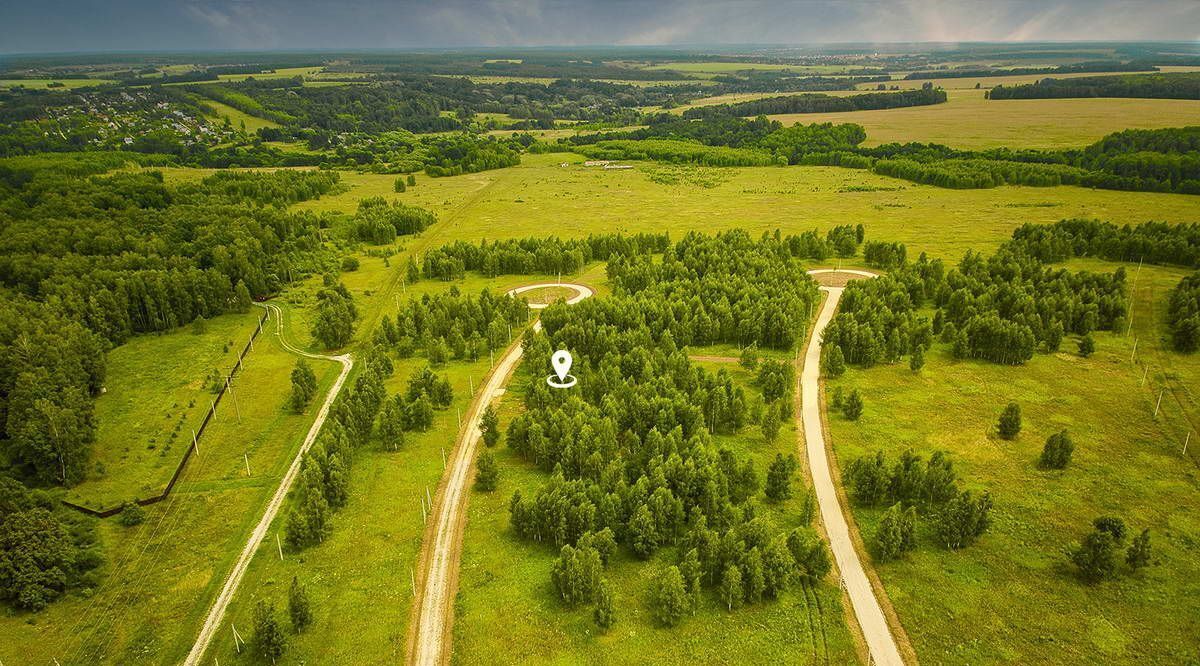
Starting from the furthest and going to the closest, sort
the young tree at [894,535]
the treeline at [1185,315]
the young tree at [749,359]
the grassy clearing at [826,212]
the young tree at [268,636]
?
1. the grassy clearing at [826,212]
2. the treeline at [1185,315]
3. the young tree at [749,359]
4. the young tree at [894,535]
5. the young tree at [268,636]

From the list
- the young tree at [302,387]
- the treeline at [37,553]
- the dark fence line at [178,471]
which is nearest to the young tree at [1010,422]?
the young tree at [302,387]

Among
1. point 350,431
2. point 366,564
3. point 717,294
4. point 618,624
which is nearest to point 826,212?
point 717,294

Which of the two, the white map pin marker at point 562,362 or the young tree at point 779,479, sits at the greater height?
the white map pin marker at point 562,362

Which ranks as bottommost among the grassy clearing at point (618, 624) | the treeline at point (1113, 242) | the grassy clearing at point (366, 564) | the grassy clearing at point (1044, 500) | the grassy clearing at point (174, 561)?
the grassy clearing at point (174, 561)

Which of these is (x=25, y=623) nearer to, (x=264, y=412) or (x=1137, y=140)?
(x=264, y=412)

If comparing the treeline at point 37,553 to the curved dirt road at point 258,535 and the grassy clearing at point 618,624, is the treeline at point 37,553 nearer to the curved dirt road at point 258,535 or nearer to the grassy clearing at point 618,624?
the curved dirt road at point 258,535

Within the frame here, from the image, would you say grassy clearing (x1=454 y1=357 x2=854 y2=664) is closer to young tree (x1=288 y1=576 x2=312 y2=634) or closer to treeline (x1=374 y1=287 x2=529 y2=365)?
young tree (x1=288 y1=576 x2=312 y2=634)

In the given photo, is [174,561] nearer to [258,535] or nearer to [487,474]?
[258,535]

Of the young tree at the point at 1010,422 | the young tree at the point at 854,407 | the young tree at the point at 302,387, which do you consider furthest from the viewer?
the young tree at the point at 302,387
